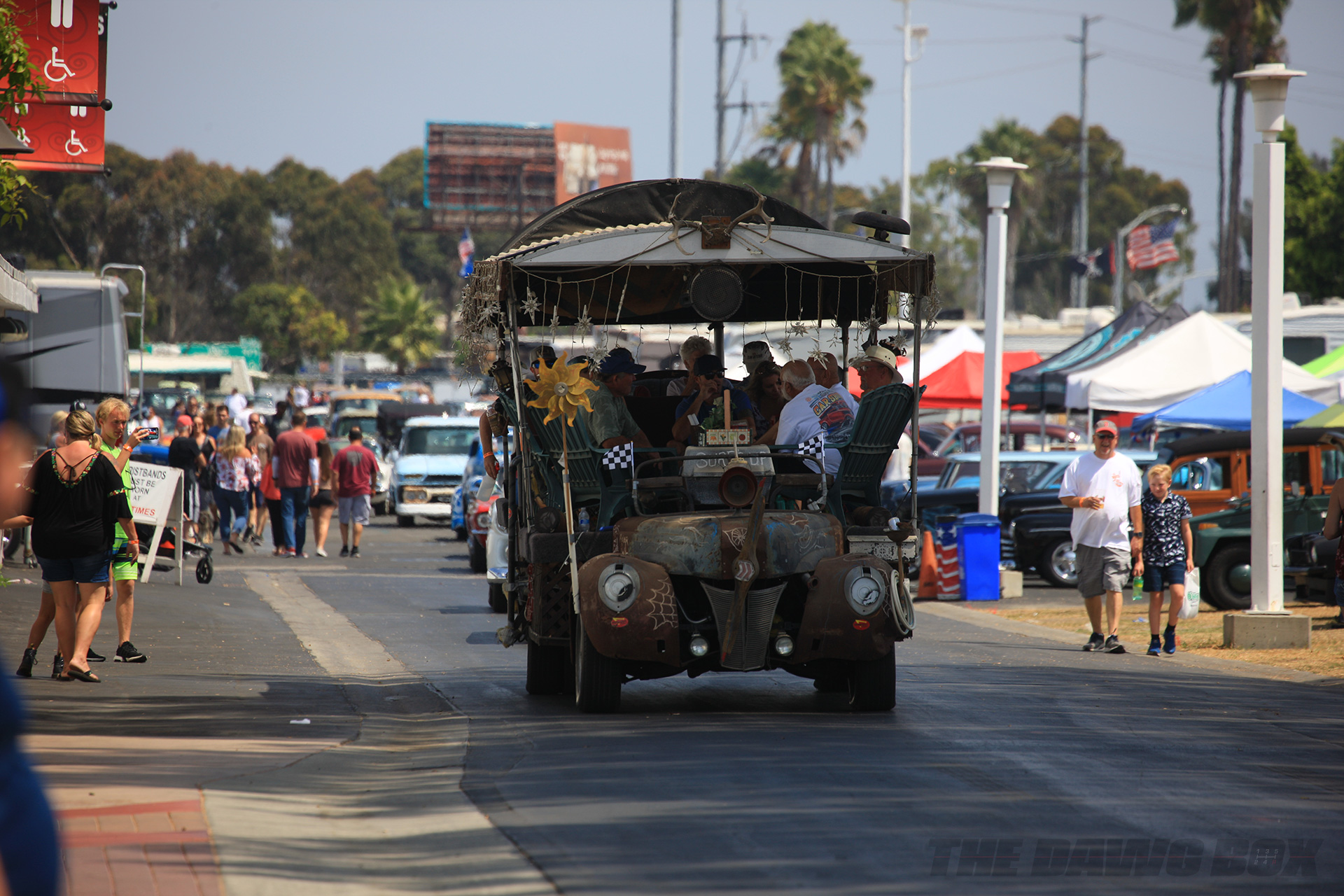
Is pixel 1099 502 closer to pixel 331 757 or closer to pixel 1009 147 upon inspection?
pixel 331 757

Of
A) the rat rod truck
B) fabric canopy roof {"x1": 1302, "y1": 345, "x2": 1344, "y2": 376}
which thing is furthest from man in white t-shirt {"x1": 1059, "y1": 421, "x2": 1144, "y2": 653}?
fabric canopy roof {"x1": 1302, "y1": 345, "x2": 1344, "y2": 376}

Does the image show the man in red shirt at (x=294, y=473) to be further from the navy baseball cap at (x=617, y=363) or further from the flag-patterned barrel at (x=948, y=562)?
the navy baseball cap at (x=617, y=363)

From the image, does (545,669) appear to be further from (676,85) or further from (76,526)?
(676,85)

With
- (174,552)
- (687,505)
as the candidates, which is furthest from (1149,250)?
(687,505)

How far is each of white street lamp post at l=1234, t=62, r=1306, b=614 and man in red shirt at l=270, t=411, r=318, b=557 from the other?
13.8 m

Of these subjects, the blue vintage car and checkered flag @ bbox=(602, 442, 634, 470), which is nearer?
checkered flag @ bbox=(602, 442, 634, 470)

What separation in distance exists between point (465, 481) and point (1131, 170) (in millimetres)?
88336

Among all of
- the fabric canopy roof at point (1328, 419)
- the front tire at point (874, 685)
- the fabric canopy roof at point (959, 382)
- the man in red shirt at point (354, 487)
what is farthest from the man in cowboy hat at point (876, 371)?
Result: the fabric canopy roof at point (959, 382)

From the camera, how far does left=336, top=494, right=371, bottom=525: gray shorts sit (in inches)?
925

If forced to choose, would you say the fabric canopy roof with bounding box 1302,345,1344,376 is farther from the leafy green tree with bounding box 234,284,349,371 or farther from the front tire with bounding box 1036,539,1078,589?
the leafy green tree with bounding box 234,284,349,371

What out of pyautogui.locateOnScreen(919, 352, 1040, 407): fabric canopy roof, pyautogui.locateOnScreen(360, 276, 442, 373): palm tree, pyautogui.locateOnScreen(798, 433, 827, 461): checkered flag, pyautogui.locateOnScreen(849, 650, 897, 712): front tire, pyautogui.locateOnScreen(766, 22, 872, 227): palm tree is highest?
pyautogui.locateOnScreen(766, 22, 872, 227): palm tree

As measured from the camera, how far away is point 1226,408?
75.7 ft

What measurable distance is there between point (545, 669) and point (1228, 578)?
10.7m

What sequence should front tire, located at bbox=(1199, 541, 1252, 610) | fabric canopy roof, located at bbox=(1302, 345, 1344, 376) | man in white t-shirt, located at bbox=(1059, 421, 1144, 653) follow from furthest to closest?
1. fabric canopy roof, located at bbox=(1302, 345, 1344, 376)
2. front tire, located at bbox=(1199, 541, 1252, 610)
3. man in white t-shirt, located at bbox=(1059, 421, 1144, 653)
